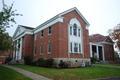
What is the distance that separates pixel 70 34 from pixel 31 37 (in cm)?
1391

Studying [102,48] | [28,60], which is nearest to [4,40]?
[28,60]

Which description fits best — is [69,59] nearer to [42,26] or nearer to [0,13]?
[42,26]

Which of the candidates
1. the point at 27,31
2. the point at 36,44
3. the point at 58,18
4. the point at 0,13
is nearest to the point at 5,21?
the point at 0,13

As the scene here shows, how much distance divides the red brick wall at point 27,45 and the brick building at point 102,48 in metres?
16.6

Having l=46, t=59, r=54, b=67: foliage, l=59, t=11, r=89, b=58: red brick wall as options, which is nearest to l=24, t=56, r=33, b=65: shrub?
l=46, t=59, r=54, b=67: foliage

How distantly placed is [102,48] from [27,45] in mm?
21434

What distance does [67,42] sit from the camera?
26.8 meters

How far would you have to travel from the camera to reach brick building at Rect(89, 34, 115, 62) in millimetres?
42147

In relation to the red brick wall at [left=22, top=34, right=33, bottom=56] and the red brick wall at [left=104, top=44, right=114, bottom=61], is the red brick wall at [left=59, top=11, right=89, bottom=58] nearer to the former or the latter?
the red brick wall at [left=22, top=34, right=33, bottom=56]

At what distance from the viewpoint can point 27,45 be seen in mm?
37281

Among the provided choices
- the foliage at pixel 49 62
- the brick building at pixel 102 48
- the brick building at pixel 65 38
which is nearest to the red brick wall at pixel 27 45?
the brick building at pixel 65 38

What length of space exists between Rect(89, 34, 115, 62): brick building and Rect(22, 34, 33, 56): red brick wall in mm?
16576

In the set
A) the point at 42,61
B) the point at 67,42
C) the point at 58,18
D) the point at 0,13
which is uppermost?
the point at 58,18

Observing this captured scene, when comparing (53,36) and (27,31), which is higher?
(27,31)
